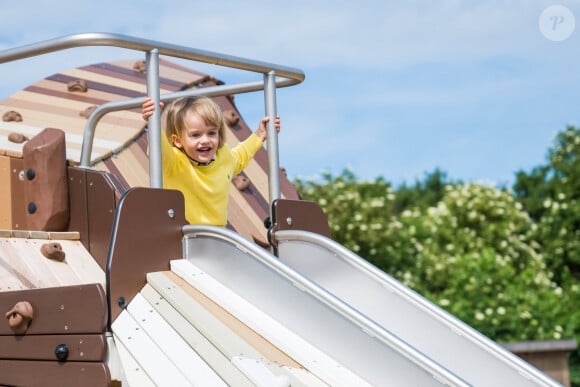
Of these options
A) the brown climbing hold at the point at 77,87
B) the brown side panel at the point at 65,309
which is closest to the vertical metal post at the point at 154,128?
the brown side panel at the point at 65,309

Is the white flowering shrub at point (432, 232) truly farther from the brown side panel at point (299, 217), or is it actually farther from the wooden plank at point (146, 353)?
the wooden plank at point (146, 353)

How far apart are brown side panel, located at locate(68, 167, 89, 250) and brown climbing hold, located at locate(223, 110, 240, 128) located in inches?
70.9

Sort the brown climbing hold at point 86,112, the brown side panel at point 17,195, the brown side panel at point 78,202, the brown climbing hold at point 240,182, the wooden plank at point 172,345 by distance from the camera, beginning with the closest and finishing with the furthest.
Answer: the wooden plank at point 172,345, the brown side panel at point 78,202, the brown side panel at point 17,195, the brown climbing hold at point 240,182, the brown climbing hold at point 86,112

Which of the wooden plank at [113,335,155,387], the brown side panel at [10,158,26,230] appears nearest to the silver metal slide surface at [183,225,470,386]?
the wooden plank at [113,335,155,387]

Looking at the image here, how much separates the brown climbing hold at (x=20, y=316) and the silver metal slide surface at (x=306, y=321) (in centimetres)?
57

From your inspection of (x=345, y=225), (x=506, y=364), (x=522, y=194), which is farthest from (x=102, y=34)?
(x=522, y=194)

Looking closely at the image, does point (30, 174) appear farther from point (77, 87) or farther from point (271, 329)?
point (77, 87)

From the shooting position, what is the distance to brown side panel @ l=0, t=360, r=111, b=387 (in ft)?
8.99

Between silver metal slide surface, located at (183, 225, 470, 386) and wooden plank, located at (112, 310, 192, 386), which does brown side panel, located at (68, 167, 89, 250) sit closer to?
silver metal slide surface, located at (183, 225, 470, 386)

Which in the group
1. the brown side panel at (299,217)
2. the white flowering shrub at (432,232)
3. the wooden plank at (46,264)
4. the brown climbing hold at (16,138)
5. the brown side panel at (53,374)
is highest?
the brown climbing hold at (16,138)

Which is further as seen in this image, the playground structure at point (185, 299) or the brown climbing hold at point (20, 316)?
the brown climbing hold at point (20, 316)

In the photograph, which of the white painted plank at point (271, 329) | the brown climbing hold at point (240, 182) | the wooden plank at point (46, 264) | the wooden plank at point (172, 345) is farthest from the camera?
the brown climbing hold at point (240, 182)

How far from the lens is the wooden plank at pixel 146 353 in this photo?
2619 millimetres

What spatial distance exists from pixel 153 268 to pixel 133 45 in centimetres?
79
